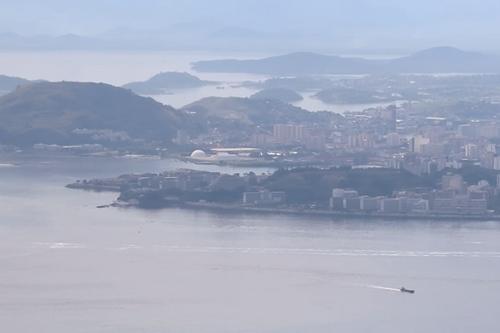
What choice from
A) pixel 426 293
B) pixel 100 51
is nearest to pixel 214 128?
pixel 426 293

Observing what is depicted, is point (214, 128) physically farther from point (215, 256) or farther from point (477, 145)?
point (215, 256)

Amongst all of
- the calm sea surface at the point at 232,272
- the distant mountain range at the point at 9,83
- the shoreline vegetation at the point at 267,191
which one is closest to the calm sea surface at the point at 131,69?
the distant mountain range at the point at 9,83

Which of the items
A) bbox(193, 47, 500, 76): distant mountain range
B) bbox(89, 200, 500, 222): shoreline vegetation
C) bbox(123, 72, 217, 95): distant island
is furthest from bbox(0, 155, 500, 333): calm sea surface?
bbox(193, 47, 500, 76): distant mountain range

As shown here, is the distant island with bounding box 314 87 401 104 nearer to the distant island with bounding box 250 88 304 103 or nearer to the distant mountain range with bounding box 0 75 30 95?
the distant island with bounding box 250 88 304 103

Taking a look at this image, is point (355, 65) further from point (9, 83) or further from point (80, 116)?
point (80, 116)

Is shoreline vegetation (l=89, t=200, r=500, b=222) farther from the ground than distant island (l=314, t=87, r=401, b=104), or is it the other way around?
distant island (l=314, t=87, r=401, b=104)

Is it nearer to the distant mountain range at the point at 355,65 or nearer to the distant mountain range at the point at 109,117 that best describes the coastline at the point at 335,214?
the distant mountain range at the point at 109,117
